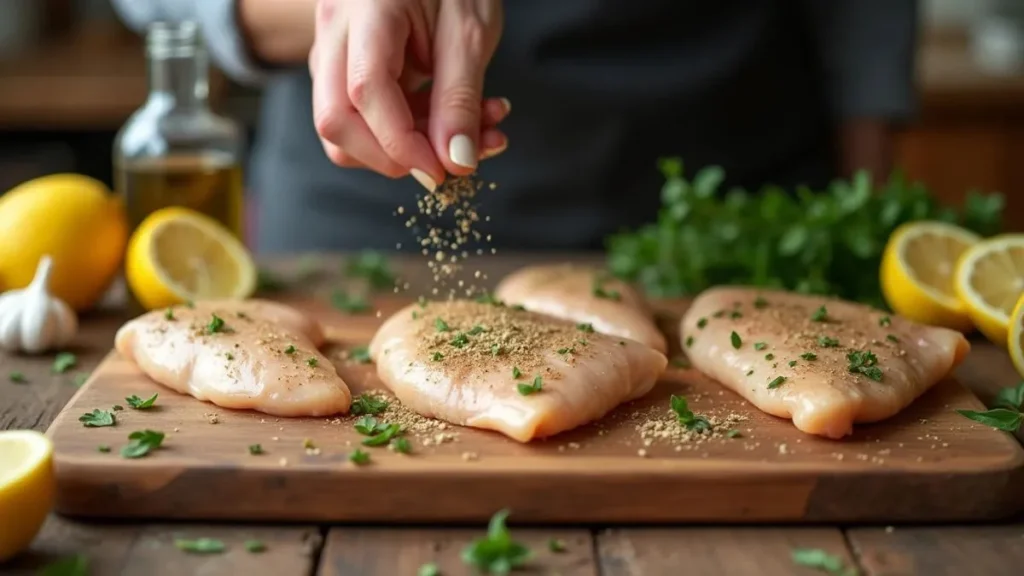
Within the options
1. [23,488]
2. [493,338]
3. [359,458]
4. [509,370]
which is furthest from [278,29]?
[23,488]

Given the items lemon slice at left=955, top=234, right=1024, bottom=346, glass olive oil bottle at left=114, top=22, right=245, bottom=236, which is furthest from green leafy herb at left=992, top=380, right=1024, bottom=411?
glass olive oil bottle at left=114, top=22, right=245, bottom=236

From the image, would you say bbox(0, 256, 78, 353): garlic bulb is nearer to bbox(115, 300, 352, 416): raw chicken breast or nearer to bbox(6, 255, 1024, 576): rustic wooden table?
bbox(115, 300, 352, 416): raw chicken breast

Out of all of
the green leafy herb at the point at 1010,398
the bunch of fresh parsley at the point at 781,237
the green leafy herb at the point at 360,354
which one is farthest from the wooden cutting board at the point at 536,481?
the bunch of fresh parsley at the point at 781,237

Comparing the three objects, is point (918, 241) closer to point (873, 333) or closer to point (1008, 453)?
point (873, 333)

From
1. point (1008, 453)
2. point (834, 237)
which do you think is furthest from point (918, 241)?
point (1008, 453)

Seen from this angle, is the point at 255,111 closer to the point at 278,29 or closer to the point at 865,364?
the point at 278,29

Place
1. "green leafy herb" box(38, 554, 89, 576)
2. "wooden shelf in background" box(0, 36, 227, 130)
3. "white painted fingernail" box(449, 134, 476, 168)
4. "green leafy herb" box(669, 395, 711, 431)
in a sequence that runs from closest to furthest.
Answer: "green leafy herb" box(38, 554, 89, 576) → "green leafy herb" box(669, 395, 711, 431) → "white painted fingernail" box(449, 134, 476, 168) → "wooden shelf in background" box(0, 36, 227, 130)
